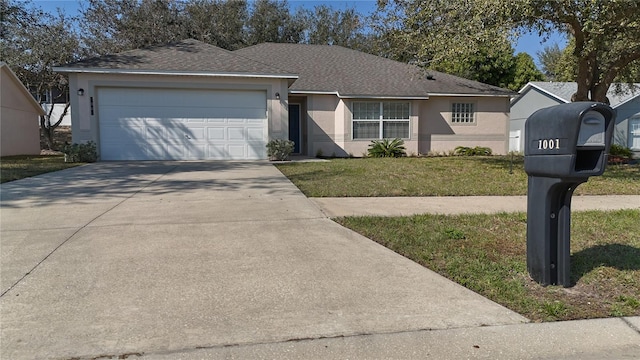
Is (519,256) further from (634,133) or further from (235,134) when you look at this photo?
(634,133)

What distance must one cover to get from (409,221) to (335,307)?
3.12 metres

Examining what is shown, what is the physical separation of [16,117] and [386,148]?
18.2 meters

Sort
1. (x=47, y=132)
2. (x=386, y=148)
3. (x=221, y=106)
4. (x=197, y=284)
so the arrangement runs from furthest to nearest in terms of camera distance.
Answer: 1. (x=47, y=132)
2. (x=386, y=148)
3. (x=221, y=106)
4. (x=197, y=284)

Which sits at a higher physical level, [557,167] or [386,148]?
[386,148]

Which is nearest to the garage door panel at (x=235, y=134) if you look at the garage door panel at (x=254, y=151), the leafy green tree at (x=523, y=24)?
the garage door panel at (x=254, y=151)

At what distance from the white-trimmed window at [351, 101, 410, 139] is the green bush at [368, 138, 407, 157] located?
0.47m

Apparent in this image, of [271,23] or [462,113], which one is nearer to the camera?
[462,113]

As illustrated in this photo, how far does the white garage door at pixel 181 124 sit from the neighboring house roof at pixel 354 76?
3156 mm

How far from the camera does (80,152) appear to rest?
14.8 meters

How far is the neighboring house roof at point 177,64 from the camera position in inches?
603

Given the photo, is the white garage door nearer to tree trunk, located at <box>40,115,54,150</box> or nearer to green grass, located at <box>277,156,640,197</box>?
green grass, located at <box>277,156,640,197</box>

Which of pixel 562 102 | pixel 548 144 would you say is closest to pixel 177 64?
pixel 548 144

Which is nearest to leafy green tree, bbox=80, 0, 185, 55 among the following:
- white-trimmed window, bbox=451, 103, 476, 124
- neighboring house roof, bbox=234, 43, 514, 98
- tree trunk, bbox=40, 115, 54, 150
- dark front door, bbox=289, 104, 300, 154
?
tree trunk, bbox=40, 115, 54, 150

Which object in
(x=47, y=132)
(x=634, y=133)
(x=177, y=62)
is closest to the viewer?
(x=177, y=62)
